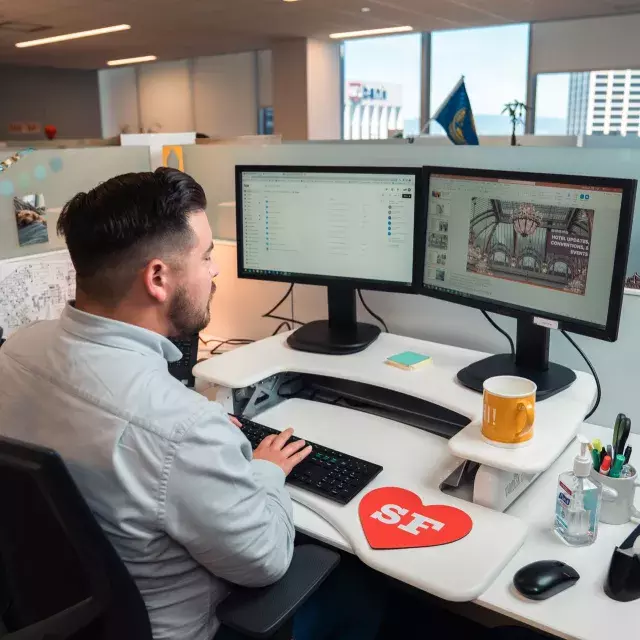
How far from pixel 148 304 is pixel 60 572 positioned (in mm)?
397

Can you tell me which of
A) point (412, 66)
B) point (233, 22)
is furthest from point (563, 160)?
point (412, 66)

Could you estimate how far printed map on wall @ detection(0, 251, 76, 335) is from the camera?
185 cm

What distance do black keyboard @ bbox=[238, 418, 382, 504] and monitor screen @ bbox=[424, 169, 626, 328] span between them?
1.52 ft

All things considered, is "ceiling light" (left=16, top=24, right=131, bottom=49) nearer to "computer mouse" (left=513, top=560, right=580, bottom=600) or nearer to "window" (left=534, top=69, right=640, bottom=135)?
"window" (left=534, top=69, right=640, bottom=135)

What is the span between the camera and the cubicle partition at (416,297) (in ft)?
4.85

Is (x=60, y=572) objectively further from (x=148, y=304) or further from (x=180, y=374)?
(x=180, y=374)

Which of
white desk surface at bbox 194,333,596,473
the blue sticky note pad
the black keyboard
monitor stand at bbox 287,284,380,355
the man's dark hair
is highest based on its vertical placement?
the man's dark hair

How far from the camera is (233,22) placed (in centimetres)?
754

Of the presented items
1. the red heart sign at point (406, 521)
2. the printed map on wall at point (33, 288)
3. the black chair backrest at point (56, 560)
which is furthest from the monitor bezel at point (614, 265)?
the printed map on wall at point (33, 288)

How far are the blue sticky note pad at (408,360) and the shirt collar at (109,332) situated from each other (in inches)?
27.3

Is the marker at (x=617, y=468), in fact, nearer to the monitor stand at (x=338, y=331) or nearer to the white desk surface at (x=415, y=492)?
the white desk surface at (x=415, y=492)

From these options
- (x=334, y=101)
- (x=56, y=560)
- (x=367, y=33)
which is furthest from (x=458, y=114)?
(x=334, y=101)

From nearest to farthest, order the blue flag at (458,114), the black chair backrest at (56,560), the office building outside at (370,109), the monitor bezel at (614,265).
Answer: the black chair backrest at (56,560) < the monitor bezel at (614,265) < the blue flag at (458,114) < the office building outside at (370,109)

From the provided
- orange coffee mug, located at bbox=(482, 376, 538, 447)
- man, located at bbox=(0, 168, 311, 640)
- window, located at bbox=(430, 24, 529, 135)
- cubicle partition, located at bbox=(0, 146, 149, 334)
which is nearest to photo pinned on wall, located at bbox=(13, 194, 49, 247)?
cubicle partition, located at bbox=(0, 146, 149, 334)
